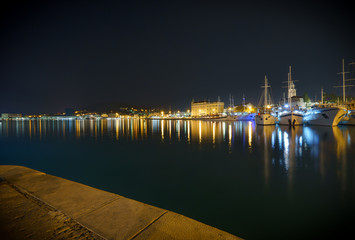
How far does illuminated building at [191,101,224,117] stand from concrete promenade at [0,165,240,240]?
139720 mm

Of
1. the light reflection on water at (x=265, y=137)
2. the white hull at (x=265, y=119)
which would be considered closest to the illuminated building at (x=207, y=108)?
the white hull at (x=265, y=119)

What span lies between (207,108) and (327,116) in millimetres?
113391

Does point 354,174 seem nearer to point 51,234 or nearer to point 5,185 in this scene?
point 51,234

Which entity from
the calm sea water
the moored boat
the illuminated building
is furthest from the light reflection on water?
the illuminated building

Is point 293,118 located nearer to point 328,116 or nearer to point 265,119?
point 265,119

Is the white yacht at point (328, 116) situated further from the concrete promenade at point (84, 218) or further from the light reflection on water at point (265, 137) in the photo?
the concrete promenade at point (84, 218)

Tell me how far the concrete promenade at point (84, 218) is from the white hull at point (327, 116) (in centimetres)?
4115

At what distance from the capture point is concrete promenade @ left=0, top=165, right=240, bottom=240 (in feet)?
8.56

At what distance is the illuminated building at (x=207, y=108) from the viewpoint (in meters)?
143

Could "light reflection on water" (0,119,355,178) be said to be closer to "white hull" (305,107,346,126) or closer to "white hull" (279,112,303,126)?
"white hull" (305,107,346,126)

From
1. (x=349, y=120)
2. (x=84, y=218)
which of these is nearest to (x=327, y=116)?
(x=349, y=120)

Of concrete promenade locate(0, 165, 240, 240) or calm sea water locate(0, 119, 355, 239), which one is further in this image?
calm sea water locate(0, 119, 355, 239)

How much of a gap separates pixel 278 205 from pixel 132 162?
766 cm

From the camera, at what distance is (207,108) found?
148625 millimetres
